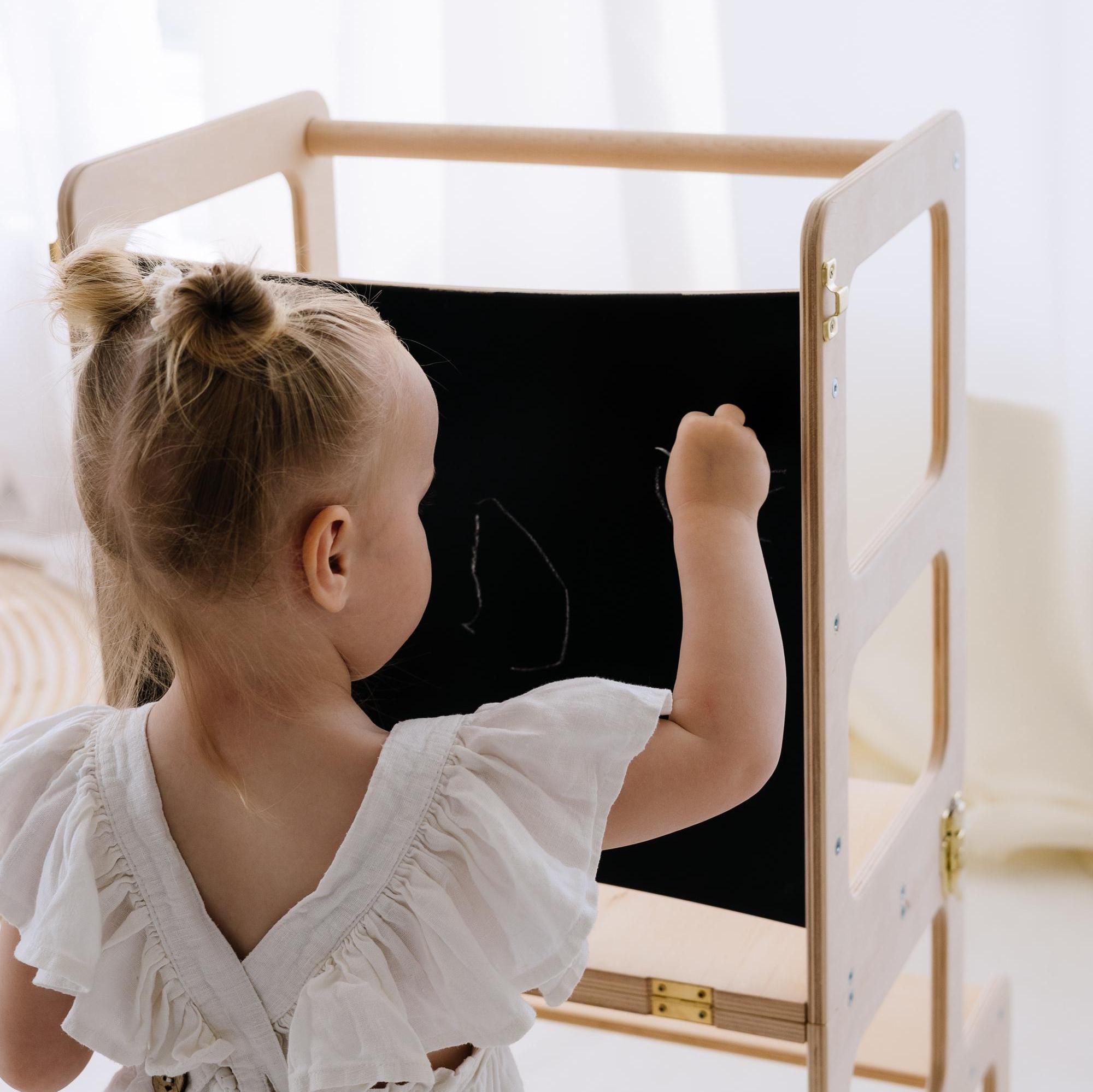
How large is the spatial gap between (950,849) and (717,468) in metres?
0.45

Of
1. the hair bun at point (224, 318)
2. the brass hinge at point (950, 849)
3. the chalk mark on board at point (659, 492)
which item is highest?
the hair bun at point (224, 318)

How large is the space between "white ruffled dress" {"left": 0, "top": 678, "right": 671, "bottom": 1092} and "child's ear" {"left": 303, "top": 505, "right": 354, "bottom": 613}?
0.22 ft

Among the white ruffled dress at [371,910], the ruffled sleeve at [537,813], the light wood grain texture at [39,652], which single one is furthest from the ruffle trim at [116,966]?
the light wood grain texture at [39,652]

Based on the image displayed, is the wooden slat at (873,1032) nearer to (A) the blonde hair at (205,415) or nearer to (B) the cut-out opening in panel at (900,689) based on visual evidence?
(B) the cut-out opening in panel at (900,689)

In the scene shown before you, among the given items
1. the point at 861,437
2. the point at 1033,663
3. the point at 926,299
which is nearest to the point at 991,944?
the point at 1033,663

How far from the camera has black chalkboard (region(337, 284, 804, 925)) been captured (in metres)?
0.88

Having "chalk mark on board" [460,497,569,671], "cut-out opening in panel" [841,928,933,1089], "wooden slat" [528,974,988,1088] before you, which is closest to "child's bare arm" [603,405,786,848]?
"chalk mark on board" [460,497,569,671]

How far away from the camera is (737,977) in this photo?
0.99 meters

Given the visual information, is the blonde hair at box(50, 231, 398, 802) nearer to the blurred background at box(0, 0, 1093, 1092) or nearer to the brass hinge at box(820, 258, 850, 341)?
the brass hinge at box(820, 258, 850, 341)

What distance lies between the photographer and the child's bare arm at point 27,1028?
29.1 inches

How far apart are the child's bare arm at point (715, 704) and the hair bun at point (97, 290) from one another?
281 mm

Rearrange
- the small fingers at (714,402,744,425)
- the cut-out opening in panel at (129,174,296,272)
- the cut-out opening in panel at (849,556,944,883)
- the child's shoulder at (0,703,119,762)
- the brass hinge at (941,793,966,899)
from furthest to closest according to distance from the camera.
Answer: the cut-out opening in panel at (129,174,296,272), the cut-out opening in panel at (849,556,944,883), the brass hinge at (941,793,966,899), the small fingers at (714,402,744,425), the child's shoulder at (0,703,119,762)

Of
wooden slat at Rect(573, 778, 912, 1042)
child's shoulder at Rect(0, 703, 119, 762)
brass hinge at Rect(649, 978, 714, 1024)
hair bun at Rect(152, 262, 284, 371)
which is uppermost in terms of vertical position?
hair bun at Rect(152, 262, 284, 371)

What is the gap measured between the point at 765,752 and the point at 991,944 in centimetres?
105
